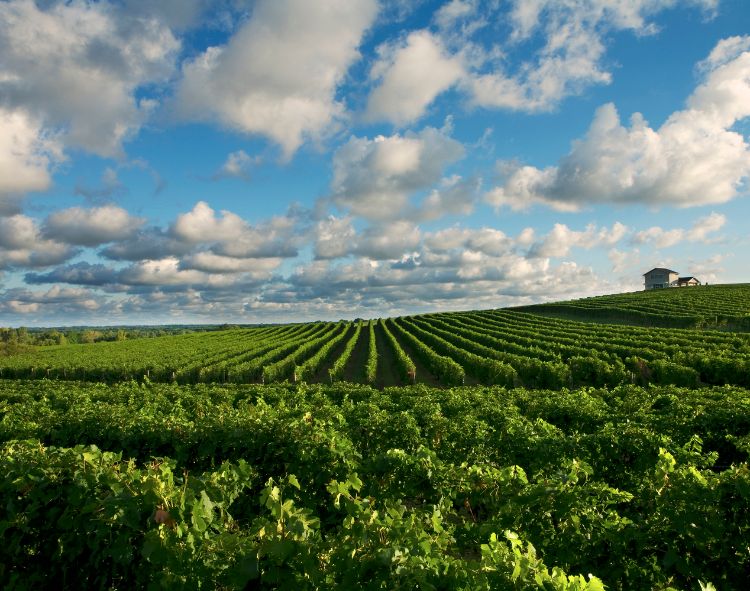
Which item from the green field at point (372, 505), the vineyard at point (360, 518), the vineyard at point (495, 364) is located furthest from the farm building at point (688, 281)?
the vineyard at point (360, 518)

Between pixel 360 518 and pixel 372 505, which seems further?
pixel 372 505

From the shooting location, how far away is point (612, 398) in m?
14.1

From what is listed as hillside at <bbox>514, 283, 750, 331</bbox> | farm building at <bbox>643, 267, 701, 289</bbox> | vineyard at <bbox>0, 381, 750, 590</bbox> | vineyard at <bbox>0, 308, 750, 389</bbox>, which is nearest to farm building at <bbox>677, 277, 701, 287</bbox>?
farm building at <bbox>643, 267, 701, 289</bbox>

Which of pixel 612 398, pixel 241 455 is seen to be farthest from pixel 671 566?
pixel 612 398

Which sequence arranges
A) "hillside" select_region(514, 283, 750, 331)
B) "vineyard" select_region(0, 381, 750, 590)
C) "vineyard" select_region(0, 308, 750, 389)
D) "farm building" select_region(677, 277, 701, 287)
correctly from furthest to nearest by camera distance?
"farm building" select_region(677, 277, 701, 287), "hillside" select_region(514, 283, 750, 331), "vineyard" select_region(0, 308, 750, 389), "vineyard" select_region(0, 381, 750, 590)

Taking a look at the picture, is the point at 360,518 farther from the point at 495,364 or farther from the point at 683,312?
the point at 683,312

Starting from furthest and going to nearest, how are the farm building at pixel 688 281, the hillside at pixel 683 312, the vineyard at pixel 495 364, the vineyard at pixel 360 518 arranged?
the farm building at pixel 688 281 < the hillside at pixel 683 312 < the vineyard at pixel 495 364 < the vineyard at pixel 360 518

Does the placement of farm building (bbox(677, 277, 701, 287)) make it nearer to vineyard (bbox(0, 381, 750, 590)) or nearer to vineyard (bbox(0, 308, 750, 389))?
vineyard (bbox(0, 308, 750, 389))

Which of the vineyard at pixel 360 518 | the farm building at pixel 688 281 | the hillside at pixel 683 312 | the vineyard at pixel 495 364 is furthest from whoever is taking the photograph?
the farm building at pixel 688 281

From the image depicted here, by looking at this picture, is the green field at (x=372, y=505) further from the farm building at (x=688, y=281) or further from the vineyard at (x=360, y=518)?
the farm building at (x=688, y=281)

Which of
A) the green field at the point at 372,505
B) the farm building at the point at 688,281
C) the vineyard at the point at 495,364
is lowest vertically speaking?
the vineyard at the point at 495,364

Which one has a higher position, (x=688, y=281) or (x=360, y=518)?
(x=688, y=281)

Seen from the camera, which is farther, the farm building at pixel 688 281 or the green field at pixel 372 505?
the farm building at pixel 688 281

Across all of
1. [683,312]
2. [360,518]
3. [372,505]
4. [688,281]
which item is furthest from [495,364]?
[688,281]
